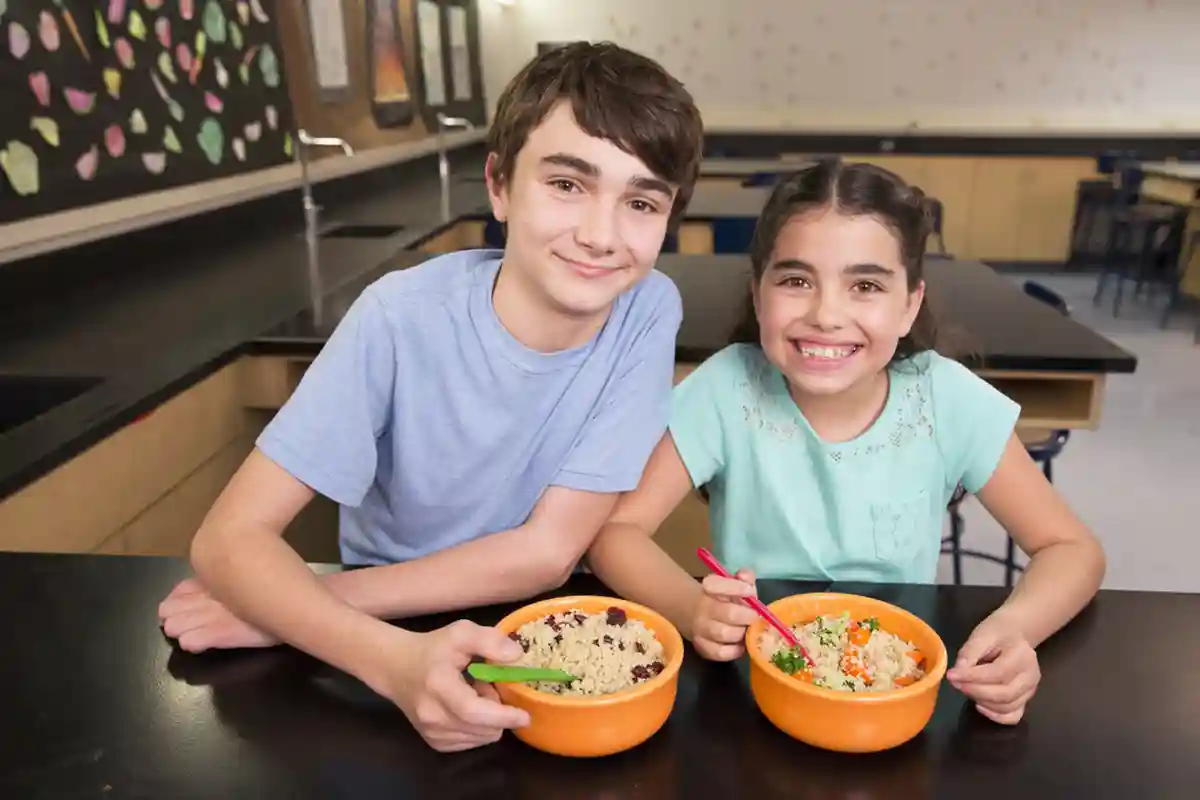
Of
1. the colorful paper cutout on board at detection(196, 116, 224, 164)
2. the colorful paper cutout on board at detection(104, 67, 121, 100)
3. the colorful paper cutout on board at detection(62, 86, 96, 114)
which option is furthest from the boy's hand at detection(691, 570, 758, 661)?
the colorful paper cutout on board at detection(196, 116, 224, 164)

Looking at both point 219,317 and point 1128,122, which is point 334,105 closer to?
point 219,317

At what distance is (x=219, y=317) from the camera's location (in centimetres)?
195

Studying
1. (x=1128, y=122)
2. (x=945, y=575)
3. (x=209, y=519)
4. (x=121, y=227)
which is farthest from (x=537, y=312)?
(x=1128, y=122)

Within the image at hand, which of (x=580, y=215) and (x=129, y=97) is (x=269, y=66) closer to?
(x=129, y=97)

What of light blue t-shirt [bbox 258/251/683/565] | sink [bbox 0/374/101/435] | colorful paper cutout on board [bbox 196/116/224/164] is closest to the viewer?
light blue t-shirt [bbox 258/251/683/565]

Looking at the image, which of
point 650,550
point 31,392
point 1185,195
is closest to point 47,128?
point 31,392

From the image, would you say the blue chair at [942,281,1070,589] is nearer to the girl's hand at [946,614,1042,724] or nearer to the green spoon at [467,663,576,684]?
the girl's hand at [946,614,1042,724]

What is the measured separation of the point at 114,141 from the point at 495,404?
1.60m

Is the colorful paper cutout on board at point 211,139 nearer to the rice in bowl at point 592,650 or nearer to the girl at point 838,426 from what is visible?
the girl at point 838,426

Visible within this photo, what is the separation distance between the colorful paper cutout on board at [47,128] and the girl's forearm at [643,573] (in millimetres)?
1571

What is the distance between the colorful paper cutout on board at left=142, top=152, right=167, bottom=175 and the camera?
2.33 metres

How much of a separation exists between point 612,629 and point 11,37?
176cm

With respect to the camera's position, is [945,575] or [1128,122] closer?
[945,575]

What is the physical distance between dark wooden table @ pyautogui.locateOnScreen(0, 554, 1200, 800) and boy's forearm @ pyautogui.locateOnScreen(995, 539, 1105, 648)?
0.02 m
